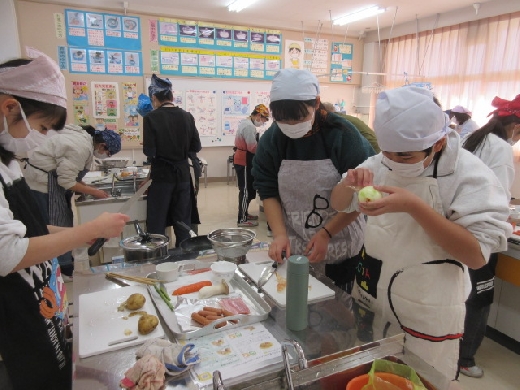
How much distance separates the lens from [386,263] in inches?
43.6

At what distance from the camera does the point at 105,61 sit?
18.8 feet

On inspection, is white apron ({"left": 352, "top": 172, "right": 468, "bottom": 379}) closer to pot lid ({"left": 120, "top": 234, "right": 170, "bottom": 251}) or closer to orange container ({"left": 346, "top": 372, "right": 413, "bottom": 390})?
orange container ({"left": 346, "top": 372, "right": 413, "bottom": 390})

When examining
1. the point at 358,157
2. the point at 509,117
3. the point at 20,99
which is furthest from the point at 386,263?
the point at 509,117

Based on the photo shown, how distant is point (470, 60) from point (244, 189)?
4065 mm

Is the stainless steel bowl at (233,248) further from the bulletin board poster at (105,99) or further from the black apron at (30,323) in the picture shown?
the bulletin board poster at (105,99)

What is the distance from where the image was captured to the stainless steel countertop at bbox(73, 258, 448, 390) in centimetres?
82

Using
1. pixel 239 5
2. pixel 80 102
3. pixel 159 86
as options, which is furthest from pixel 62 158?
pixel 239 5

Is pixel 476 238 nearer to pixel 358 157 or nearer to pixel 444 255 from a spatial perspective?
pixel 444 255

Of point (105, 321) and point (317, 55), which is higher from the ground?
point (317, 55)

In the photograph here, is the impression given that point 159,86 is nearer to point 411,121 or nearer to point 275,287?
point 275,287

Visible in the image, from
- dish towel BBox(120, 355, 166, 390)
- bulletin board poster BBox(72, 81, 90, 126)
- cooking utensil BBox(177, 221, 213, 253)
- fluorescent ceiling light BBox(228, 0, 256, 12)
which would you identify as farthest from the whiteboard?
dish towel BBox(120, 355, 166, 390)

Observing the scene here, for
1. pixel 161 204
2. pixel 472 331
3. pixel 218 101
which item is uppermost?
pixel 218 101

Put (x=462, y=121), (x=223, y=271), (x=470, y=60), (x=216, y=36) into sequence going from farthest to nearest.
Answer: (x=216, y=36) → (x=470, y=60) → (x=462, y=121) → (x=223, y=271)

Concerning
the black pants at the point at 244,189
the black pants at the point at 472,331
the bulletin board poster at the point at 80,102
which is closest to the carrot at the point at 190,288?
the black pants at the point at 472,331
